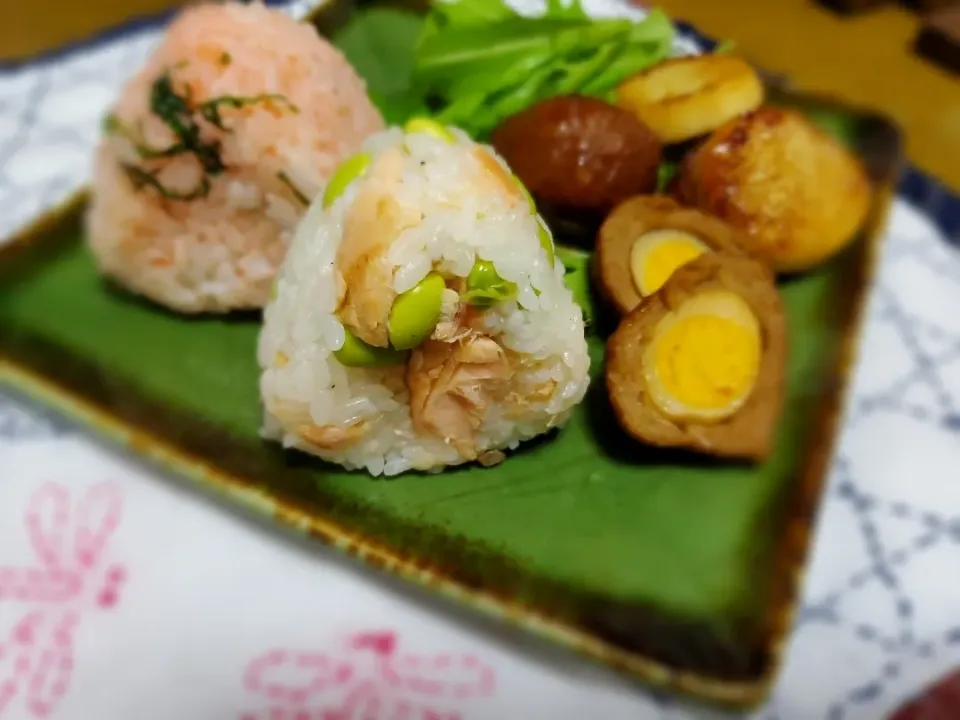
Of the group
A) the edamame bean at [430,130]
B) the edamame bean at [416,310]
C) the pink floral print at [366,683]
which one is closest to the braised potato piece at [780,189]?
the edamame bean at [430,130]

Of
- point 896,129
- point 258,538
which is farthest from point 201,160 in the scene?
point 896,129

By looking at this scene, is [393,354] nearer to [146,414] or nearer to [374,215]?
[374,215]

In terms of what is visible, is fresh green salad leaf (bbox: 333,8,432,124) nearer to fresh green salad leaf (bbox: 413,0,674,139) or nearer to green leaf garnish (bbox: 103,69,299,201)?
fresh green salad leaf (bbox: 413,0,674,139)

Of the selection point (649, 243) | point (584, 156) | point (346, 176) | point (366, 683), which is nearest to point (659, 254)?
point (649, 243)

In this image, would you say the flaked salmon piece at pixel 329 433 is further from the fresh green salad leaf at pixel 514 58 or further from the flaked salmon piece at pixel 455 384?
the fresh green salad leaf at pixel 514 58

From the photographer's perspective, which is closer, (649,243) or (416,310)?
(416,310)

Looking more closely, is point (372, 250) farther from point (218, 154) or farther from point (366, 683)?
point (366, 683)
